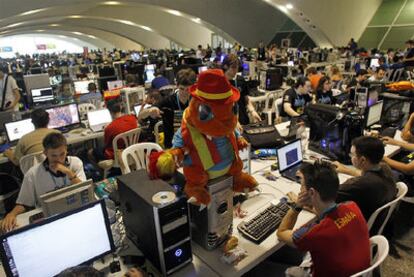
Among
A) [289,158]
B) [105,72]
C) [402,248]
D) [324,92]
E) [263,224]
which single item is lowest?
[402,248]

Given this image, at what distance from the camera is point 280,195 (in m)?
2.28

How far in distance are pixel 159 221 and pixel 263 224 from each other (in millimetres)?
761

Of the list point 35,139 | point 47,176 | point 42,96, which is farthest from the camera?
point 42,96

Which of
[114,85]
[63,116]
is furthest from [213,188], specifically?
[114,85]

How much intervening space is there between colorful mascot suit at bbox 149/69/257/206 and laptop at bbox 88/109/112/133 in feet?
10.1

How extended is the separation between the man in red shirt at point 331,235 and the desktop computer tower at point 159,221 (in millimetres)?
618

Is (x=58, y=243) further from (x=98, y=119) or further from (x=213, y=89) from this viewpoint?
(x=98, y=119)

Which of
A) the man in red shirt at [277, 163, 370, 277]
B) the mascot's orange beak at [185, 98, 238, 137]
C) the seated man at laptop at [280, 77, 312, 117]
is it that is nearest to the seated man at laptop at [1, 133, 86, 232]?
the mascot's orange beak at [185, 98, 238, 137]

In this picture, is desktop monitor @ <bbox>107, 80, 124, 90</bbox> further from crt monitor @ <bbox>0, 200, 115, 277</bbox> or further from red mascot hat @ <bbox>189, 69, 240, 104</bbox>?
crt monitor @ <bbox>0, 200, 115, 277</bbox>

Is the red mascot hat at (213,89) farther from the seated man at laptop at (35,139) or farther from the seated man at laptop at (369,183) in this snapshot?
the seated man at laptop at (35,139)

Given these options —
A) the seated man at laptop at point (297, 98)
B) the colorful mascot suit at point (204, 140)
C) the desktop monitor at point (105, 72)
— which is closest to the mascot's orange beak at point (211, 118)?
the colorful mascot suit at point (204, 140)

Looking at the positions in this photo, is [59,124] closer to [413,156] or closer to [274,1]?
[413,156]

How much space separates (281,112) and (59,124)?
329 centimetres

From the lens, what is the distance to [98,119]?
4543mm
